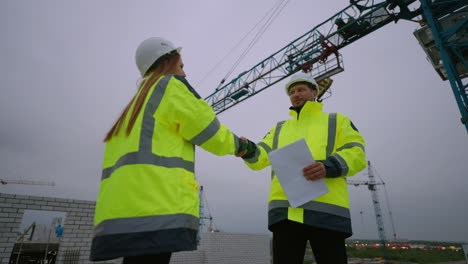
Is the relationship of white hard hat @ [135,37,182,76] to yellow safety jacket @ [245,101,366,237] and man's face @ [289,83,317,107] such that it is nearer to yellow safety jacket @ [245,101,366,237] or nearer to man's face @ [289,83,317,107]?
yellow safety jacket @ [245,101,366,237]

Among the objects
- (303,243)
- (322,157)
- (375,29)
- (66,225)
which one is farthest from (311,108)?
(375,29)

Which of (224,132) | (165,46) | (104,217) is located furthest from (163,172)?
(165,46)

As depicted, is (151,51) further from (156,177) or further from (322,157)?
(322,157)

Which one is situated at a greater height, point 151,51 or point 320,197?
point 151,51

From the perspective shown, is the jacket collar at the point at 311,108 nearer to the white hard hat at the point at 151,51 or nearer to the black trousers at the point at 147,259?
the white hard hat at the point at 151,51

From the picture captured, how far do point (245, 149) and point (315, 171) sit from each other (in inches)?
17.9

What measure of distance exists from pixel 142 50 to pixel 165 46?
145 millimetres

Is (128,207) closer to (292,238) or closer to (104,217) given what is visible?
(104,217)

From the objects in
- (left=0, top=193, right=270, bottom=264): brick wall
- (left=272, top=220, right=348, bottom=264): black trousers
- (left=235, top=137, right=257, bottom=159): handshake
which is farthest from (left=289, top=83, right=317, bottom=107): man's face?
(left=0, top=193, right=270, bottom=264): brick wall

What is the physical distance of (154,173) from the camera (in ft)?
3.76

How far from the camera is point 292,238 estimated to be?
1.69 meters

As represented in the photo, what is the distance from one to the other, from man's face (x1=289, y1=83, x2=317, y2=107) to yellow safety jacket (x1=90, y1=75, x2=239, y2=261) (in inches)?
35.9

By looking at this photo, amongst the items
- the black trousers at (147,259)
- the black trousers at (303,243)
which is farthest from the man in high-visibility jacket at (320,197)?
the black trousers at (147,259)

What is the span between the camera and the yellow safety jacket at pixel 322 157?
1.59 m
